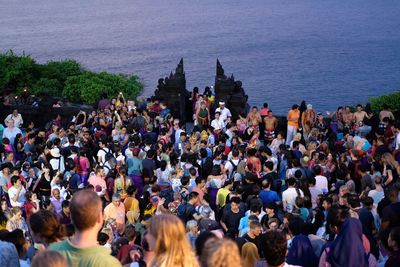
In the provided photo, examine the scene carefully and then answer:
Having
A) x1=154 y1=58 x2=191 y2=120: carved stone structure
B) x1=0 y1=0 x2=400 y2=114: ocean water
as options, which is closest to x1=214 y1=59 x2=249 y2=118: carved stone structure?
x1=154 y1=58 x2=191 y2=120: carved stone structure

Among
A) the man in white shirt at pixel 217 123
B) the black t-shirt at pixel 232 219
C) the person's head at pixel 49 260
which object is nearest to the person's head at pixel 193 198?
the black t-shirt at pixel 232 219

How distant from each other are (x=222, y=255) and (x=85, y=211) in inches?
43.6

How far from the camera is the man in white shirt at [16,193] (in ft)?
40.5

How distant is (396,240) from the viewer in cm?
751

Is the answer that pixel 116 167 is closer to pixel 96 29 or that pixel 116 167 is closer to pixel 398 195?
pixel 398 195

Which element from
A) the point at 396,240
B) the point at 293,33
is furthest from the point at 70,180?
the point at 293,33

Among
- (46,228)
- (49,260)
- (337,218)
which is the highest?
(49,260)

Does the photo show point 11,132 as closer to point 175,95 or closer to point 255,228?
point 175,95

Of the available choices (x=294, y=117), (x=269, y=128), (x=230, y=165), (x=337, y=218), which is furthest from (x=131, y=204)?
(x=294, y=117)

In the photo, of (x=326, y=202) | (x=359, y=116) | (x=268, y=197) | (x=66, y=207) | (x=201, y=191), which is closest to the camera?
(x=326, y=202)

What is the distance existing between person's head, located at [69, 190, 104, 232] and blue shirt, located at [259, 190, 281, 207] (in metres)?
5.71

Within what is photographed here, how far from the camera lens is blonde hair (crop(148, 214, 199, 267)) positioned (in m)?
5.64

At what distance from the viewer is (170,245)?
5.65 m

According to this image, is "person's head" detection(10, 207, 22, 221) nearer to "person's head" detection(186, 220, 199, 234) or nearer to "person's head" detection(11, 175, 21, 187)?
"person's head" detection(11, 175, 21, 187)
